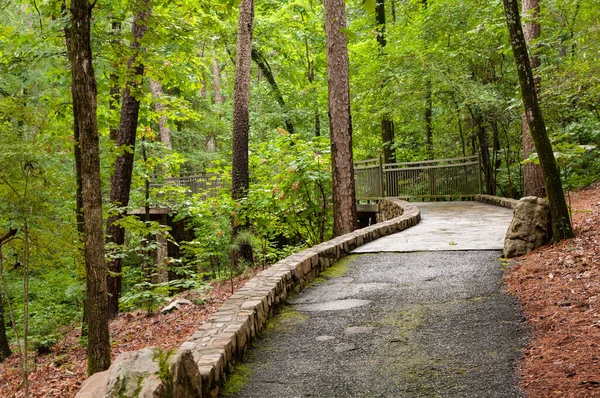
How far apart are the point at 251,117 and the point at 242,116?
11524 mm

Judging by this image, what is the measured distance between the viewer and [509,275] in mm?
6398

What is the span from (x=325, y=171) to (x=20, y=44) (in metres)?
6.51

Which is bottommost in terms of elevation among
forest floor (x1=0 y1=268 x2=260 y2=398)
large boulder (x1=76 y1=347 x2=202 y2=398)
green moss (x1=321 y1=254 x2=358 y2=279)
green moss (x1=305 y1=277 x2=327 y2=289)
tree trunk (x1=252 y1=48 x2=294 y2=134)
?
forest floor (x1=0 y1=268 x2=260 y2=398)

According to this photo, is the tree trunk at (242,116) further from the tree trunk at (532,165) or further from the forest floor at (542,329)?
the tree trunk at (532,165)

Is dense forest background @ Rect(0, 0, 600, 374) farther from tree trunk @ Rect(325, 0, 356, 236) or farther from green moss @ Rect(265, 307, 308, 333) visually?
green moss @ Rect(265, 307, 308, 333)

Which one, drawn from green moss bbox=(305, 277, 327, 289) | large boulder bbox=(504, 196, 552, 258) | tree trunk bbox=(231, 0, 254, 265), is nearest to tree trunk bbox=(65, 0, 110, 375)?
green moss bbox=(305, 277, 327, 289)

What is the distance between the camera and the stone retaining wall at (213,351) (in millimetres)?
2996

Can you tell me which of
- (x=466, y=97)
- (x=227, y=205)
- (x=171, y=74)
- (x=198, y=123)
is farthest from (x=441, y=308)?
(x=198, y=123)

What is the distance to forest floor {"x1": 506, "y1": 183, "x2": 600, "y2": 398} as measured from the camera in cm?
345

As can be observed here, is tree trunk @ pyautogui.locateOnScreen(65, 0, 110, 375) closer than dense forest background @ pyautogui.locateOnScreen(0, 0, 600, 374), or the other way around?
tree trunk @ pyautogui.locateOnScreen(65, 0, 110, 375)

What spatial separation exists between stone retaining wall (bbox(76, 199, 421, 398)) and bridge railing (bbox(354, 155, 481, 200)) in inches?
447

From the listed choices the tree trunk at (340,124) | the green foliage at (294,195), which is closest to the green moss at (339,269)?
the tree trunk at (340,124)

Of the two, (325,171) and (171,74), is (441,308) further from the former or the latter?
(325,171)

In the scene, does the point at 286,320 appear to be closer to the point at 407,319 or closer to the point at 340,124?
the point at 407,319
